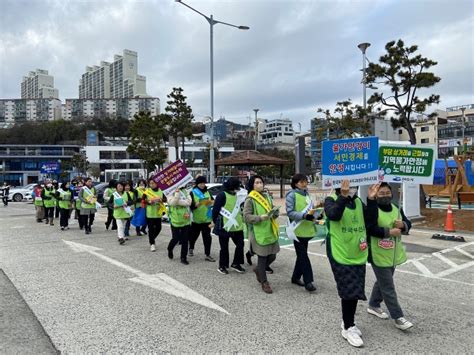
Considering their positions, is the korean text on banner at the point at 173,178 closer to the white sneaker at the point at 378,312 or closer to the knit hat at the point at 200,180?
the knit hat at the point at 200,180

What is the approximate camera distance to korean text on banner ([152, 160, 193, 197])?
7332 millimetres

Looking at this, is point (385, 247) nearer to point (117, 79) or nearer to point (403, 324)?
point (403, 324)

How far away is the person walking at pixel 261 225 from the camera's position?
199 inches

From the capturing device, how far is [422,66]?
49.6 feet

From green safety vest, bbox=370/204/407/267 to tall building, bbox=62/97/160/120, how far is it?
118131 mm

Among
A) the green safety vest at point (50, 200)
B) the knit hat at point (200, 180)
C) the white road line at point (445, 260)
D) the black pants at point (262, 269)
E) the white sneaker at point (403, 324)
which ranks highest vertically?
the knit hat at point (200, 180)

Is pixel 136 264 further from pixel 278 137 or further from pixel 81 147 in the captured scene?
pixel 278 137

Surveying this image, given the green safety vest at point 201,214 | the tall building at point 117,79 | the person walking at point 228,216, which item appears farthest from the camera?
the tall building at point 117,79

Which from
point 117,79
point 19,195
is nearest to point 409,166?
point 19,195

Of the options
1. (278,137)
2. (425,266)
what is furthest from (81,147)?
(425,266)

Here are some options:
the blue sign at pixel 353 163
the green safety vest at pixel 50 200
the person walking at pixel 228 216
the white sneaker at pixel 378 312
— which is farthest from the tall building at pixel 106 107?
the white sneaker at pixel 378 312

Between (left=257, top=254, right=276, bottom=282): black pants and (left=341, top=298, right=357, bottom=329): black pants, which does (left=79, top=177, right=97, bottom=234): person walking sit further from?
(left=341, top=298, right=357, bottom=329): black pants

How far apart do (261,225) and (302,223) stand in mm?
555

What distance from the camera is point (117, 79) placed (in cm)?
13150
